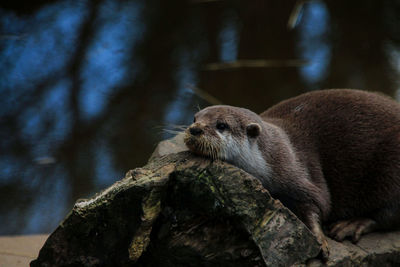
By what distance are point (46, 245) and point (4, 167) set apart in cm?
221

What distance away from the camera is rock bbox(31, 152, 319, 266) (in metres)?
2.32

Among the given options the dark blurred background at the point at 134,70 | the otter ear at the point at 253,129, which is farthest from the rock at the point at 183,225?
the dark blurred background at the point at 134,70

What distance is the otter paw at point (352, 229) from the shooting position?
2.71m

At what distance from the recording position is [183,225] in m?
2.42

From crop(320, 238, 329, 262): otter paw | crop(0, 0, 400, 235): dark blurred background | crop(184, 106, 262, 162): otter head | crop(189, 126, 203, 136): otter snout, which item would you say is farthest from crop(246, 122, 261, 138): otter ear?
crop(0, 0, 400, 235): dark blurred background

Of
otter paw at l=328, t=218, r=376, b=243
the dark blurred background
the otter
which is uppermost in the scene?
the otter

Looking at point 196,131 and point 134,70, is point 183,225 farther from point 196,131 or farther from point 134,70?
point 134,70

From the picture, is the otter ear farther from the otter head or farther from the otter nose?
the otter nose

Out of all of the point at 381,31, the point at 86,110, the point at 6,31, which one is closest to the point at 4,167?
the point at 86,110

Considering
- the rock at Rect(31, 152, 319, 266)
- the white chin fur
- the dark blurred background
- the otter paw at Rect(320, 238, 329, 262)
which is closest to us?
the rock at Rect(31, 152, 319, 266)

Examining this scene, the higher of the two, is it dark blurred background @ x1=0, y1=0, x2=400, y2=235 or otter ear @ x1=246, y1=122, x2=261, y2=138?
otter ear @ x1=246, y1=122, x2=261, y2=138

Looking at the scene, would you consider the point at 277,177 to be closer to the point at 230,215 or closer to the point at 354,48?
the point at 230,215

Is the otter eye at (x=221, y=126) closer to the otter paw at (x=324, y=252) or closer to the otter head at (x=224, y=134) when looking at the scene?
the otter head at (x=224, y=134)

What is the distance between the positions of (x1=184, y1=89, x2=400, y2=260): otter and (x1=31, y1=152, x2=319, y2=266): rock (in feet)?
0.66
